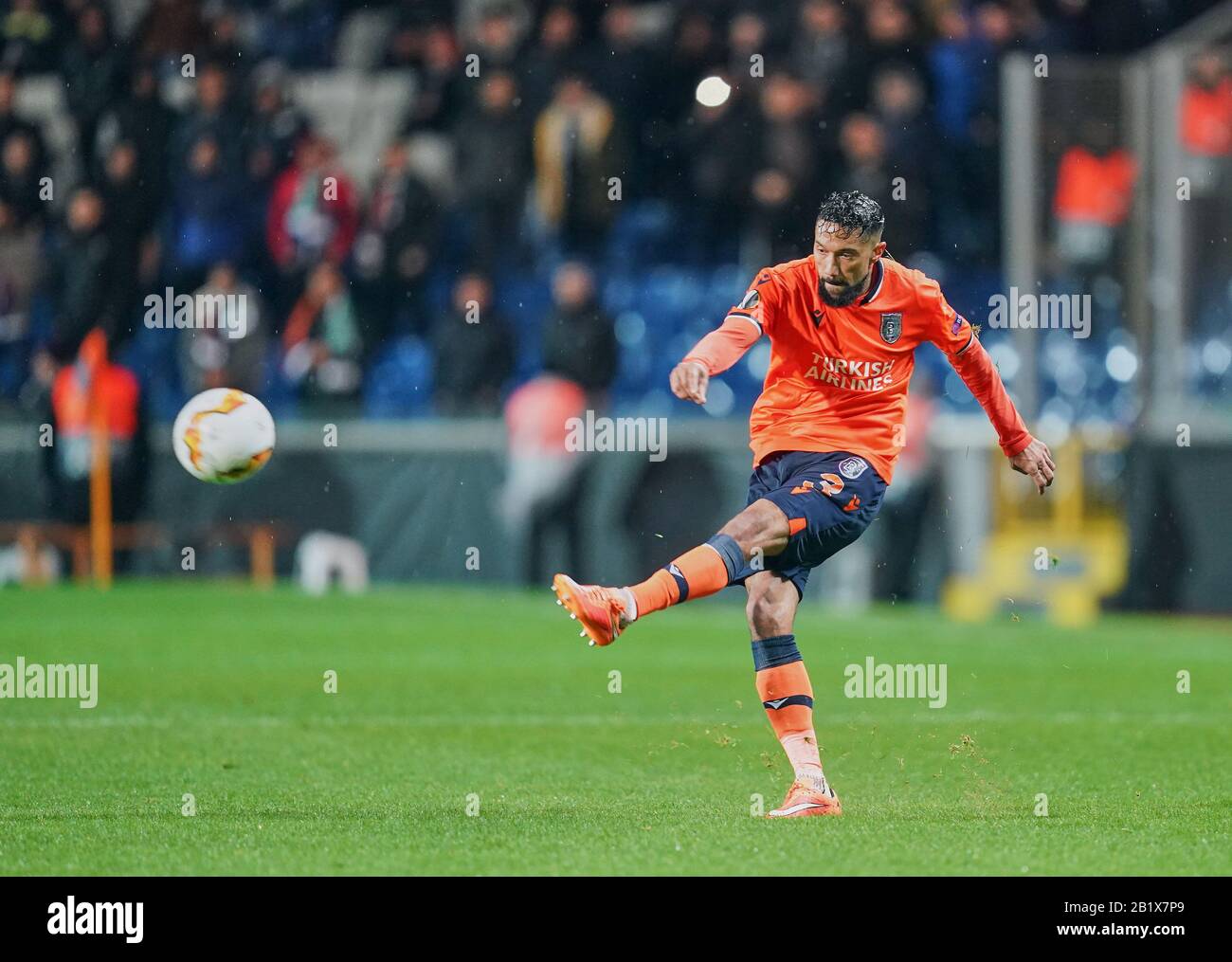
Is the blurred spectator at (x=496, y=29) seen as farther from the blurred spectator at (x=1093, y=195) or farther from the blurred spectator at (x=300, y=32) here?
the blurred spectator at (x=1093, y=195)

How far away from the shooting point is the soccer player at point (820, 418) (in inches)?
270

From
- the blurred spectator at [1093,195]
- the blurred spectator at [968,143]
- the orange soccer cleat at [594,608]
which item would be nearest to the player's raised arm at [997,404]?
the orange soccer cleat at [594,608]

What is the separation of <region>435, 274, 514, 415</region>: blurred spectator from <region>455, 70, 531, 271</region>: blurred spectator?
480mm

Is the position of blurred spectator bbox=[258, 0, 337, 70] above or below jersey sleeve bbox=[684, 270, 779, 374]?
above

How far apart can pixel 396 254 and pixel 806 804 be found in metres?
10.8

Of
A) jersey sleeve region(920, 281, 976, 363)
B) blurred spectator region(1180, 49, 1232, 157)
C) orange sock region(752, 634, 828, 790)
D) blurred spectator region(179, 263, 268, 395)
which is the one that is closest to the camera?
orange sock region(752, 634, 828, 790)

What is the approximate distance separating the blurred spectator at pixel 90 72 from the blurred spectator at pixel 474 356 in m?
3.21

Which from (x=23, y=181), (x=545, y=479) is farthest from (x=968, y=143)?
(x=23, y=181)

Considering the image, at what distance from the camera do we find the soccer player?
6.85 metres

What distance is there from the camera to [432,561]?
1661 cm

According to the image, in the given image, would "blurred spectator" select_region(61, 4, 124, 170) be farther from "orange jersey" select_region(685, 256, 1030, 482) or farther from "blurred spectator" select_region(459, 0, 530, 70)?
"orange jersey" select_region(685, 256, 1030, 482)

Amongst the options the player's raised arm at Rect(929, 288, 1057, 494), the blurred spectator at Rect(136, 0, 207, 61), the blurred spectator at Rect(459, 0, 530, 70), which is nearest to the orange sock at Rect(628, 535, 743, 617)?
the player's raised arm at Rect(929, 288, 1057, 494)
